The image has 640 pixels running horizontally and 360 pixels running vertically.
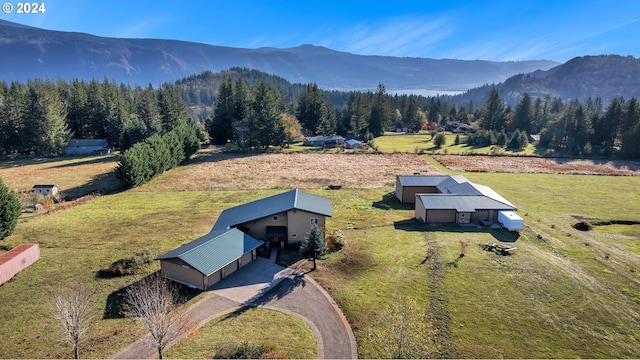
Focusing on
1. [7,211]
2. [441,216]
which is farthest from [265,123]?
[7,211]

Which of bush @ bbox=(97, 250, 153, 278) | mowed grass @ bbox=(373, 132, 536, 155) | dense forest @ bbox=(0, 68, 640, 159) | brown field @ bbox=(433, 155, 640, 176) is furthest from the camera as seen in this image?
mowed grass @ bbox=(373, 132, 536, 155)

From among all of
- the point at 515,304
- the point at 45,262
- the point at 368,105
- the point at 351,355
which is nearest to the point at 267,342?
the point at 351,355

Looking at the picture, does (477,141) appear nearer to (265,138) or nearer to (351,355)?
(265,138)

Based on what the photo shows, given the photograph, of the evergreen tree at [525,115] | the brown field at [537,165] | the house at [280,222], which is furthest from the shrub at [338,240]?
the evergreen tree at [525,115]

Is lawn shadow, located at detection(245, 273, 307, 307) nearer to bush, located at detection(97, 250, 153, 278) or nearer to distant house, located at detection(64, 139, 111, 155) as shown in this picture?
bush, located at detection(97, 250, 153, 278)

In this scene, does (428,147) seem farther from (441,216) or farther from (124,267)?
(124,267)

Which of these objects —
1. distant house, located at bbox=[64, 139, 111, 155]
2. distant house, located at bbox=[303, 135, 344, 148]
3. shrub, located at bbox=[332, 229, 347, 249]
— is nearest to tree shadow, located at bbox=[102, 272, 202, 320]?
shrub, located at bbox=[332, 229, 347, 249]
